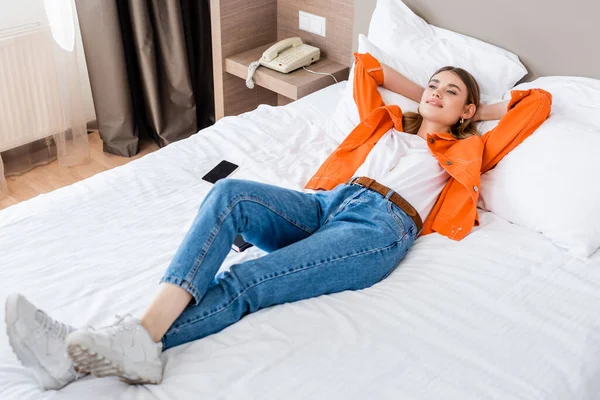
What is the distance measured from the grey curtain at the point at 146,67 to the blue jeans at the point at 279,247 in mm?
1659

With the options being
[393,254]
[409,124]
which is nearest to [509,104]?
[409,124]

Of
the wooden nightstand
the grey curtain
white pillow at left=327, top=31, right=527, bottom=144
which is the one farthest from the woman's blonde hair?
the grey curtain

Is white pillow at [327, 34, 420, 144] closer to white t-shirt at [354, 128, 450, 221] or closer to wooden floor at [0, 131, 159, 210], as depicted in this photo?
white t-shirt at [354, 128, 450, 221]

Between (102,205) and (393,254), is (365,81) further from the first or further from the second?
(102,205)

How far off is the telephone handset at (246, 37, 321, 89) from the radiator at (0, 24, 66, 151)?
3.02 feet

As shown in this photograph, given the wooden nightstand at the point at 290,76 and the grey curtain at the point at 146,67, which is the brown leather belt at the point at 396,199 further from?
the grey curtain at the point at 146,67

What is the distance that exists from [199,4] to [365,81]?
4.33 ft

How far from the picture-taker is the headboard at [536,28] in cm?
215

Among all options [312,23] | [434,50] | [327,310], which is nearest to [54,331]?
[327,310]

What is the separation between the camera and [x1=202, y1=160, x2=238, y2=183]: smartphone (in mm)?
2137

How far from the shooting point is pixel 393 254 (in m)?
1.75

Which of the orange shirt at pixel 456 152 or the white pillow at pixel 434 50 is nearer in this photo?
the orange shirt at pixel 456 152

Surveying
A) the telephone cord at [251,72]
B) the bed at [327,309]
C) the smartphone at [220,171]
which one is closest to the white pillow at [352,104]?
the bed at [327,309]

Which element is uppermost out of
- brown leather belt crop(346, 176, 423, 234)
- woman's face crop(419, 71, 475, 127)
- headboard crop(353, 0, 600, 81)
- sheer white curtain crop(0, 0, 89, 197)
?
headboard crop(353, 0, 600, 81)
